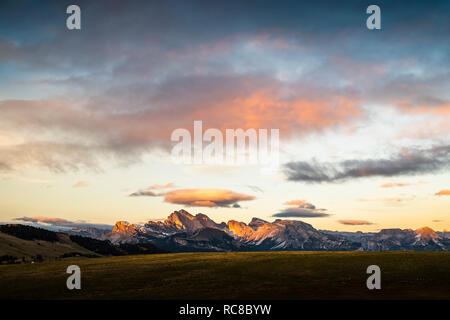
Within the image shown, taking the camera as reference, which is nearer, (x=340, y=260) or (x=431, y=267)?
(x=431, y=267)

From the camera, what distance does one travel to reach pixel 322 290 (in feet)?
183

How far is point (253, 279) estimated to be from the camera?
68.2 meters

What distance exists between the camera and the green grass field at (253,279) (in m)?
54.9

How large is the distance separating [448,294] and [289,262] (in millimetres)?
37234

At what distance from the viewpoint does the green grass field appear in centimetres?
5491

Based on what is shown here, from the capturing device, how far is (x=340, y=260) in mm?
84125
